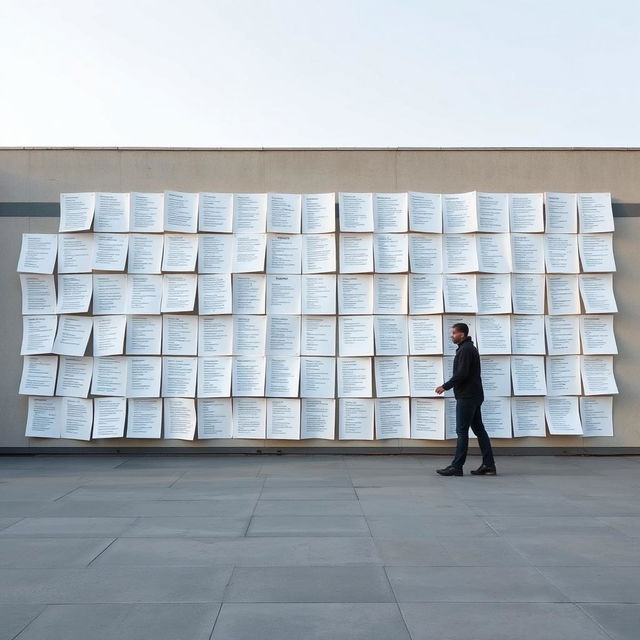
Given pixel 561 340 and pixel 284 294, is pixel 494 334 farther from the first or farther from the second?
pixel 284 294

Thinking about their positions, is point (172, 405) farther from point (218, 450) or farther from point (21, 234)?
point (21, 234)

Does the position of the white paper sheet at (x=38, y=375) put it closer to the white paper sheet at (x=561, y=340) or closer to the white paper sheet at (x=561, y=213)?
the white paper sheet at (x=561, y=340)

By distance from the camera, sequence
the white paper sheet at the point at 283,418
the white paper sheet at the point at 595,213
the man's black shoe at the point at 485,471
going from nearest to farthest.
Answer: the man's black shoe at the point at 485,471 → the white paper sheet at the point at 283,418 → the white paper sheet at the point at 595,213

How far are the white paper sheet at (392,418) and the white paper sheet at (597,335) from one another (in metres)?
2.71

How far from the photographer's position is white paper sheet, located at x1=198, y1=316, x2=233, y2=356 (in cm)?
1139

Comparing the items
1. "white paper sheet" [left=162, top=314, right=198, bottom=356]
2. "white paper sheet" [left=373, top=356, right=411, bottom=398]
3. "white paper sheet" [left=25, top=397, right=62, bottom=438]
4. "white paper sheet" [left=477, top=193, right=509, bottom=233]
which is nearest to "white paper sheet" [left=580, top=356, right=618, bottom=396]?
"white paper sheet" [left=477, top=193, right=509, bottom=233]

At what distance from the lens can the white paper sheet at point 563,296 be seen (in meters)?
11.5

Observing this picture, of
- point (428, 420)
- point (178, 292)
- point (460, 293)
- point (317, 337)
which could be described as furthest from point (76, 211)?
point (428, 420)

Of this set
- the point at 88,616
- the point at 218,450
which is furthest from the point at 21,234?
the point at 88,616

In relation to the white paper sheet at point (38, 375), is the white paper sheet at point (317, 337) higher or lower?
higher

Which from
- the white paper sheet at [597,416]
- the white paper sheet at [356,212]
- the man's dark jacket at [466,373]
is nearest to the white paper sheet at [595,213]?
the white paper sheet at [597,416]

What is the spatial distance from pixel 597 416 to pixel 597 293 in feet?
5.79

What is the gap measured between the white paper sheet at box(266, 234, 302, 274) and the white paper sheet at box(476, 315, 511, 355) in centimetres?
273

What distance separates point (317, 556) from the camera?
18.7 feet
